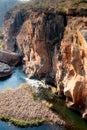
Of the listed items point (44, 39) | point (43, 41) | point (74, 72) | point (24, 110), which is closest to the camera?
point (24, 110)

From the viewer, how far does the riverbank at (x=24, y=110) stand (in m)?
46.3

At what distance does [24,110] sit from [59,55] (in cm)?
1576

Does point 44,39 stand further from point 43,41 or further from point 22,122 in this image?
point 22,122

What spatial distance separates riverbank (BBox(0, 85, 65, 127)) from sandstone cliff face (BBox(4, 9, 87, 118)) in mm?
5134

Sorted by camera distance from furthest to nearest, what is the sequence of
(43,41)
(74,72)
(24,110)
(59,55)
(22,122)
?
(43,41), (59,55), (74,72), (24,110), (22,122)

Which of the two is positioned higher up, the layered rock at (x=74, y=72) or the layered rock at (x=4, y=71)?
the layered rock at (x=74, y=72)

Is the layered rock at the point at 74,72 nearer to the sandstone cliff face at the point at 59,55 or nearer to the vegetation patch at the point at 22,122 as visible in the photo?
the sandstone cliff face at the point at 59,55

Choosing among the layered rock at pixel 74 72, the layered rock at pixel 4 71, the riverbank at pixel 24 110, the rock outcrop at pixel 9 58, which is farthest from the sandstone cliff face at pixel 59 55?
the riverbank at pixel 24 110

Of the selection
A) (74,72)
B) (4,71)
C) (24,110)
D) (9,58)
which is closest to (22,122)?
(24,110)

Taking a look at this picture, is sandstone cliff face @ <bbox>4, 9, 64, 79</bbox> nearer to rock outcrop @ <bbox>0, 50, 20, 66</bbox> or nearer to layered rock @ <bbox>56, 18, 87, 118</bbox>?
layered rock @ <bbox>56, 18, 87, 118</bbox>

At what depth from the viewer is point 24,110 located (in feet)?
164

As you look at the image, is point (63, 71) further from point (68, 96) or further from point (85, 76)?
point (85, 76)

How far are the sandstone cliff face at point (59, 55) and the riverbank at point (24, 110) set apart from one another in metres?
5.13

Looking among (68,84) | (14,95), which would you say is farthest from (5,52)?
(68,84)
